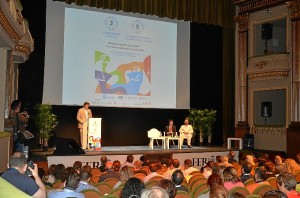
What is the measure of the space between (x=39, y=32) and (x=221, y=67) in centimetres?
751

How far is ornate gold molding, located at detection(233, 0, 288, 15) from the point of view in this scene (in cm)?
1418

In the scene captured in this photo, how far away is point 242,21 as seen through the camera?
15.4 meters

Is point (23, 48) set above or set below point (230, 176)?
above

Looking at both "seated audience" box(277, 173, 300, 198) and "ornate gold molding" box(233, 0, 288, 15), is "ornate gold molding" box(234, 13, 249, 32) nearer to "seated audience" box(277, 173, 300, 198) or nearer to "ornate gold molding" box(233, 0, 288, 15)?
"ornate gold molding" box(233, 0, 288, 15)

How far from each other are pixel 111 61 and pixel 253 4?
20.0 feet

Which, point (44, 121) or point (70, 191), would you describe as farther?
point (44, 121)

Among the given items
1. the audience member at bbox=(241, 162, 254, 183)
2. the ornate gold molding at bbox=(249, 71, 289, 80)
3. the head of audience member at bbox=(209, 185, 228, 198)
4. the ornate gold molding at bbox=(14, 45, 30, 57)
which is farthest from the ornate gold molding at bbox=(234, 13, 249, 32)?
the head of audience member at bbox=(209, 185, 228, 198)

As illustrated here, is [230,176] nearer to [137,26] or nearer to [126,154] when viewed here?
[126,154]

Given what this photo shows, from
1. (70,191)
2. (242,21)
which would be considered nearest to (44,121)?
(70,191)

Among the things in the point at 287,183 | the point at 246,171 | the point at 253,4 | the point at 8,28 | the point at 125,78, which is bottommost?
the point at 246,171

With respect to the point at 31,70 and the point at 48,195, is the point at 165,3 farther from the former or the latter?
the point at 48,195

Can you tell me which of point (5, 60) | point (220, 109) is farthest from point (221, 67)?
point (5, 60)

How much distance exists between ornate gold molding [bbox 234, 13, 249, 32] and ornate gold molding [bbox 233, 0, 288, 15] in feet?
0.69

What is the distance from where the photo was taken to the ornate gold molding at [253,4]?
1418 centimetres
